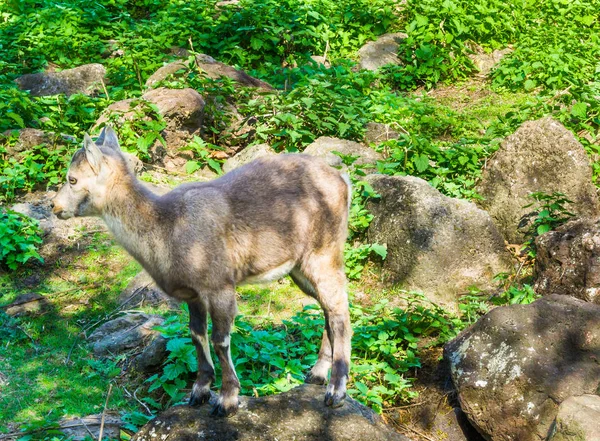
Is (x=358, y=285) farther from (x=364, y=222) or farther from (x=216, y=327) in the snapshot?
(x=216, y=327)

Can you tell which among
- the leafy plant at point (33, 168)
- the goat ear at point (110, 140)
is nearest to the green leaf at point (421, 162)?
the leafy plant at point (33, 168)

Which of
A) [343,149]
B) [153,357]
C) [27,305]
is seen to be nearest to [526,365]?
[153,357]

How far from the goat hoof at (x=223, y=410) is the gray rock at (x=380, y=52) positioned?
35.0 ft

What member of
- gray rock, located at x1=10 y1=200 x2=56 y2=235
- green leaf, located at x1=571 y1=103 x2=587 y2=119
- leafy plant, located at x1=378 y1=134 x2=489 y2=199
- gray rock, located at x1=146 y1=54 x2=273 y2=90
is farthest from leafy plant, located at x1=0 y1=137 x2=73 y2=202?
green leaf, located at x1=571 y1=103 x2=587 y2=119

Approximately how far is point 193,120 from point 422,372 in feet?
19.8

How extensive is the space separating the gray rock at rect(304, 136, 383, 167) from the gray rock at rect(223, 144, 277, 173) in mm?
631

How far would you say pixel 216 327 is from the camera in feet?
18.6

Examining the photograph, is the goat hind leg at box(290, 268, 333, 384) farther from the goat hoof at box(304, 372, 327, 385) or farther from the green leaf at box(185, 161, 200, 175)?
the green leaf at box(185, 161, 200, 175)

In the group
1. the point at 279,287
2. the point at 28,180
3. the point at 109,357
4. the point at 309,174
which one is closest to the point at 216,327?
the point at 309,174

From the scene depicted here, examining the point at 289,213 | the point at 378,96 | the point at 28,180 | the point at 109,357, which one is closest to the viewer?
the point at 289,213

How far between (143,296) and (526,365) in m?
4.54

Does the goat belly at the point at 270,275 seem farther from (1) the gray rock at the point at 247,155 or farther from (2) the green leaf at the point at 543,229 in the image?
(1) the gray rock at the point at 247,155

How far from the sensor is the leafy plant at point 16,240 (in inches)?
358

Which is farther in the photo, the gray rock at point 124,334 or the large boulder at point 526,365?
the gray rock at point 124,334
